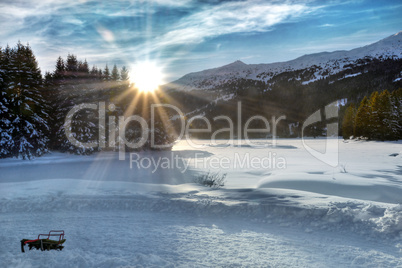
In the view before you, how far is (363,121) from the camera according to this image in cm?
4766

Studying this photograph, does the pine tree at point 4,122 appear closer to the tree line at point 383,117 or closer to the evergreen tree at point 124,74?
the evergreen tree at point 124,74

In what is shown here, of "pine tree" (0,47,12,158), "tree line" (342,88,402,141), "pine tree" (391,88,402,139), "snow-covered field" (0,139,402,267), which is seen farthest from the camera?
"tree line" (342,88,402,141)

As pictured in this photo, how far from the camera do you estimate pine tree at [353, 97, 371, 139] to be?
46919mm

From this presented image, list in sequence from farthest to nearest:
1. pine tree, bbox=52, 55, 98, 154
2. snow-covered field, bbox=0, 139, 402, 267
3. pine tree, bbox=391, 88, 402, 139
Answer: pine tree, bbox=391, 88, 402, 139
pine tree, bbox=52, 55, 98, 154
snow-covered field, bbox=0, 139, 402, 267

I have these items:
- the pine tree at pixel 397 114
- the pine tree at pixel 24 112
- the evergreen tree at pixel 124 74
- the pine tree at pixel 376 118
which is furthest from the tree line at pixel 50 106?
the pine tree at pixel 397 114

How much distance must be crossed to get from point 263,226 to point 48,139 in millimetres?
26948

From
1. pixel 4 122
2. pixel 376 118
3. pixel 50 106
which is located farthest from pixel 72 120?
pixel 376 118

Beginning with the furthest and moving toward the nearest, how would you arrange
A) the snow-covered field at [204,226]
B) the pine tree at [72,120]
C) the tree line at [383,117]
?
the tree line at [383,117], the pine tree at [72,120], the snow-covered field at [204,226]

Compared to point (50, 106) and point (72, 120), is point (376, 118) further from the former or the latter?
point (50, 106)

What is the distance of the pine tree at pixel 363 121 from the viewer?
4692cm

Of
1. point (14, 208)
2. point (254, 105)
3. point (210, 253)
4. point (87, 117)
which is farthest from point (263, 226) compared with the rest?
point (254, 105)

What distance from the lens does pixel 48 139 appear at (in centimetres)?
2703

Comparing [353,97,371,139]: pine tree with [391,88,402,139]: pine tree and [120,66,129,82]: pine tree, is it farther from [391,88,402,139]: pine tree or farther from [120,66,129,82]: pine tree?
[120,66,129,82]: pine tree

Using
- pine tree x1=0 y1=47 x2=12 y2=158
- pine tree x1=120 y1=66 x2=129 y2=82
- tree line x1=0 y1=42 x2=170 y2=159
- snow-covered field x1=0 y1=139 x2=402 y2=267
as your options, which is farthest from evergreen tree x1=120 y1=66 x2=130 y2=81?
snow-covered field x1=0 y1=139 x2=402 y2=267
